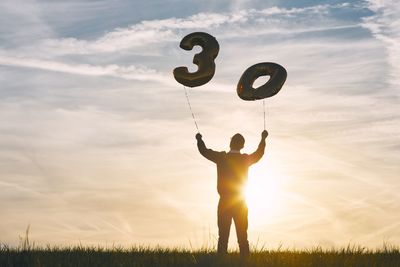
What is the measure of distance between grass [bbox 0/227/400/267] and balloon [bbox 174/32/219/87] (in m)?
3.49

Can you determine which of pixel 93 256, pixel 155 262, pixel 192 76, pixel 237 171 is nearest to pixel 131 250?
pixel 93 256

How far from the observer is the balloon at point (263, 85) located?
46.0ft

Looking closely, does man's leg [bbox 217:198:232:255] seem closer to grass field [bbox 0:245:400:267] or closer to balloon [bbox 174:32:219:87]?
grass field [bbox 0:245:400:267]

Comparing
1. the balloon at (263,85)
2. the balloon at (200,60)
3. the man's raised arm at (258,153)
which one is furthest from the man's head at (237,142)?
the balloon at (200,60)

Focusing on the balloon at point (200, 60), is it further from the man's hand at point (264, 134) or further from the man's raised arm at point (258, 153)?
the man's raised arm at point (258, 153)

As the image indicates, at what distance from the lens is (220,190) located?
1297 cm

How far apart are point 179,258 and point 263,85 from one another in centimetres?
398

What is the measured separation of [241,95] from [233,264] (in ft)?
12.3

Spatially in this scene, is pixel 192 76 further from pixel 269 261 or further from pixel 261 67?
pixel 269 261

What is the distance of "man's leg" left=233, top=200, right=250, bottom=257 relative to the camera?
12938 millimetres

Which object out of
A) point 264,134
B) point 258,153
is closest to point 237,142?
point 258,153

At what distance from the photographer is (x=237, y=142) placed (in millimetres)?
13141

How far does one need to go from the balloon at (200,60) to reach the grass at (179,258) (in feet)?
11.5

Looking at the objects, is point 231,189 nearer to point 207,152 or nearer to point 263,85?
point 207,152
